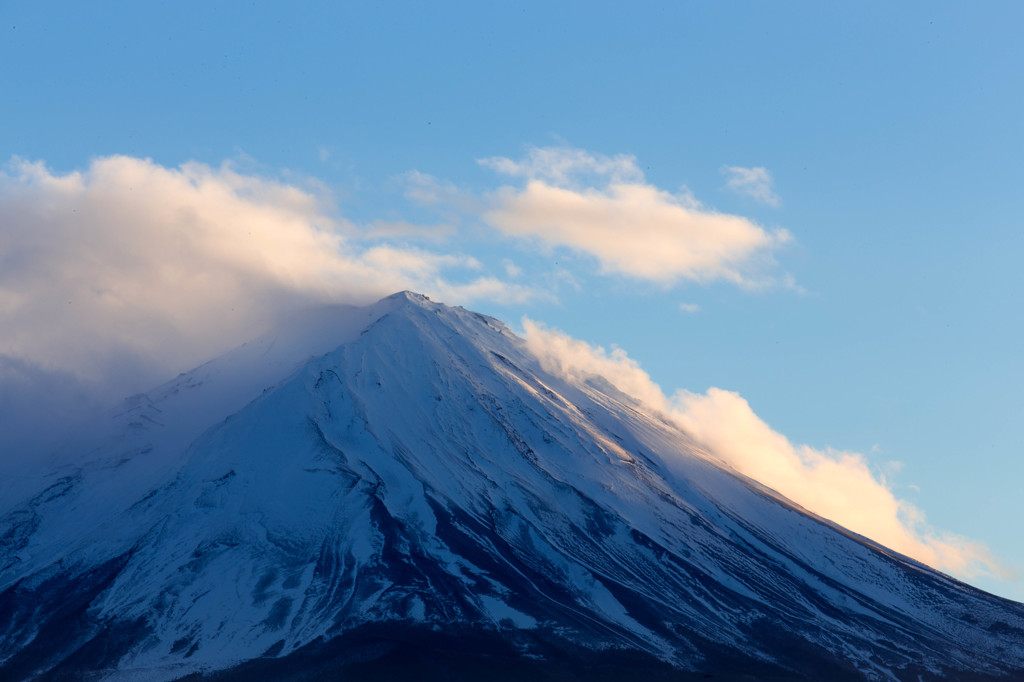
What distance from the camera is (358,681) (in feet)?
469

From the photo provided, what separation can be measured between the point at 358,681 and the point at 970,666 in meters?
87.6

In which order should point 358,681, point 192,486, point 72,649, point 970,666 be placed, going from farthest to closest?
point 192,486 < point 970,666 < point 72,649 < point 358,681

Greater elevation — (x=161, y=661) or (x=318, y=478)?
(x=318, y=478)

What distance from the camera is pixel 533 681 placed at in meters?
145

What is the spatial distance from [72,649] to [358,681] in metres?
38.4

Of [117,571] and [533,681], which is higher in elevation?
[533,681]

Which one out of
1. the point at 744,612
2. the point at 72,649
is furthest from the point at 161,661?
the point at 744,612

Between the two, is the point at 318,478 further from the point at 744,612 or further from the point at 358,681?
the point at 744,612

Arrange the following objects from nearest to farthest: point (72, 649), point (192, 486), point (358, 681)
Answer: point (358, 681) → point (72, 649) → point (192, 486)

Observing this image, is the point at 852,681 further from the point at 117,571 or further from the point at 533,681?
the point at 117,571

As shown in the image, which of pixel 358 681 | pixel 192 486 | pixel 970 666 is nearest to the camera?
pixel 358 681

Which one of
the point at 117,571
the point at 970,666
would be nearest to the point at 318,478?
the point at 117,571

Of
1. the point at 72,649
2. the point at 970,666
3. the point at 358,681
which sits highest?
the point at 970,666

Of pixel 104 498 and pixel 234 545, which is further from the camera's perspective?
pixel 104 498
